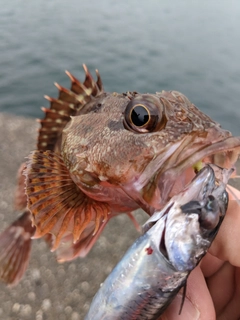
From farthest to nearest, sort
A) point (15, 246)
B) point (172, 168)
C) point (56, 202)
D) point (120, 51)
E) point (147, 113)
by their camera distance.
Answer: point (120, 51) < point (15, 246) < point (56, 202) < point (147, 113) < point (172, 168)

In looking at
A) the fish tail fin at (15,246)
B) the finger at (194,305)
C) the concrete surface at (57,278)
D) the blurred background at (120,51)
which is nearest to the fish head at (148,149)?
the finger at (194,305)

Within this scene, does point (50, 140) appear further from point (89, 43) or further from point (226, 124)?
point (89, 43)

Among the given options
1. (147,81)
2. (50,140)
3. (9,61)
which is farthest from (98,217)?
(9,61)

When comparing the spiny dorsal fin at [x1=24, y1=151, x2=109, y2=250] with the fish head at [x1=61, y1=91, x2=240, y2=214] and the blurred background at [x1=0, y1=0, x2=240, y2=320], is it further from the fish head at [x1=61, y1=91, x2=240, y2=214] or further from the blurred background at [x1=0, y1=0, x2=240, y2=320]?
the blurred background at [x1=0, y1=0, x2=240, y2=320]

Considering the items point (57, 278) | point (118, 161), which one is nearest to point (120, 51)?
point (57, 278)

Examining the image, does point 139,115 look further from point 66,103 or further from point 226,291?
point 226,291
